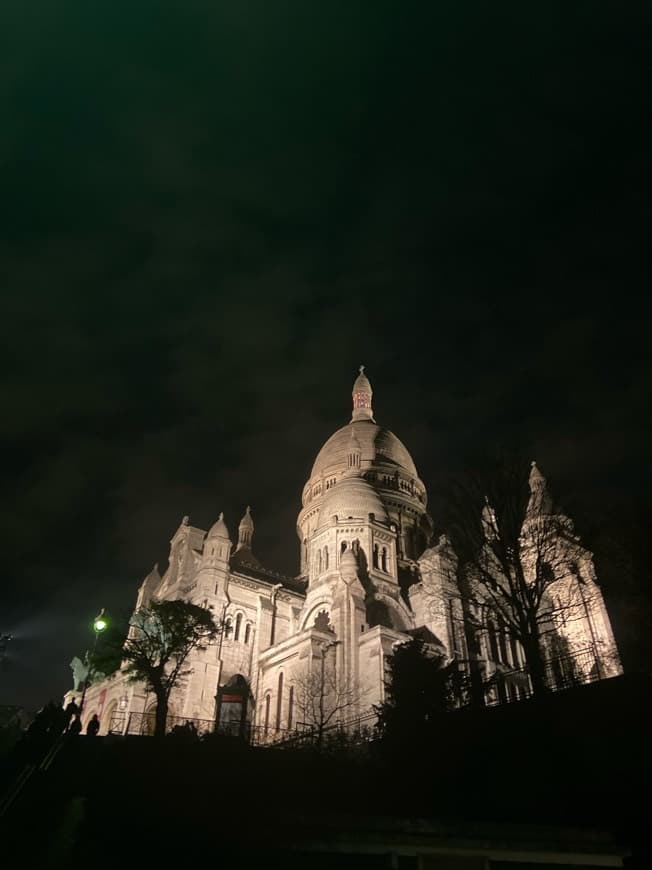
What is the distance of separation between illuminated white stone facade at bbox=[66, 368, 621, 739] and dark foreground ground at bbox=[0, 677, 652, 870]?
11208 millimetres

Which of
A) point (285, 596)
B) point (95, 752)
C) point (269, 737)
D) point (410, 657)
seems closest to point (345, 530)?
point (285, 596)

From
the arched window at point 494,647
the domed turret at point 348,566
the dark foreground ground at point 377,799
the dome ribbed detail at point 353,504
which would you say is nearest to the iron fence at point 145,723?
the domed turret at point 348,566

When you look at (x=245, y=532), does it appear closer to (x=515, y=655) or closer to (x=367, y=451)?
(x=367, y=451)

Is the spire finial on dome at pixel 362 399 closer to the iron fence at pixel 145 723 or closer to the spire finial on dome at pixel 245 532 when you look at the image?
the spire finial on dome at pixel 245 532

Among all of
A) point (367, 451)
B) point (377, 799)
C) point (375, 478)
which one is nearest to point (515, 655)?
point (375, 478)

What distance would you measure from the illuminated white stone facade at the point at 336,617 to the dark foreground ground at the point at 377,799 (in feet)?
36.8

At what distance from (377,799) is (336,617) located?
818 inches

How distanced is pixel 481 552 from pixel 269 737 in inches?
845

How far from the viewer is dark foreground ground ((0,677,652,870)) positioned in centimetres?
793

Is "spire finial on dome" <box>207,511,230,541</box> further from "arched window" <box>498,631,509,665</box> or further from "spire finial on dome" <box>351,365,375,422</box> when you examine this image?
"spire finial on dome" <box>351,365,375,422</box>

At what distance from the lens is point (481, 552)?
23359mm

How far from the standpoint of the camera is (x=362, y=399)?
244 ft

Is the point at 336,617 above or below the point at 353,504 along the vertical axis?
below

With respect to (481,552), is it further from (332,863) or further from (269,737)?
(269,737)
